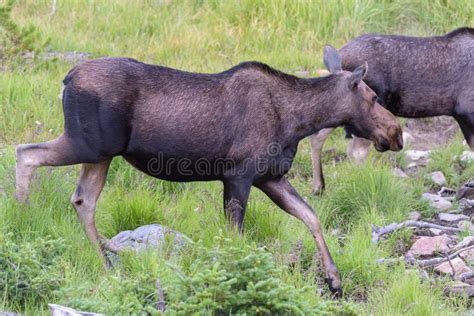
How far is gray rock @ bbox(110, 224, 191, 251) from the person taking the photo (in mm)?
7859

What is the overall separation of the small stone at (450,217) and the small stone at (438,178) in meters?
1.00

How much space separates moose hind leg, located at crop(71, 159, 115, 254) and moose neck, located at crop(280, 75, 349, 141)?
1.58 m

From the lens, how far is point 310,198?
34.1ft

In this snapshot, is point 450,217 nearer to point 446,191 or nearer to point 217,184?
point 446,191

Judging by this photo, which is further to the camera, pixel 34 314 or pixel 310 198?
pixel 310 198

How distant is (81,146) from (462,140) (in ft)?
18.5

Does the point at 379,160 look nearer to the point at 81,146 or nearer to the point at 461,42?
the point at 461,42

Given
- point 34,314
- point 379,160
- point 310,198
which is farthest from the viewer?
point 379,160

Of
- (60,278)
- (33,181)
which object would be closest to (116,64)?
(33,181)

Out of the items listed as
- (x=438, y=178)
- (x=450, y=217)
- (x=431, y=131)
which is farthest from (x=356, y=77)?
(x=431, y=131)

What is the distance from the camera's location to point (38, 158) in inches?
329

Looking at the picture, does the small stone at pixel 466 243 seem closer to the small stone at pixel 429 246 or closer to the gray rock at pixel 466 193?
the small stone at pixel 429 246

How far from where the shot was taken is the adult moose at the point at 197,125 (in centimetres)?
816
